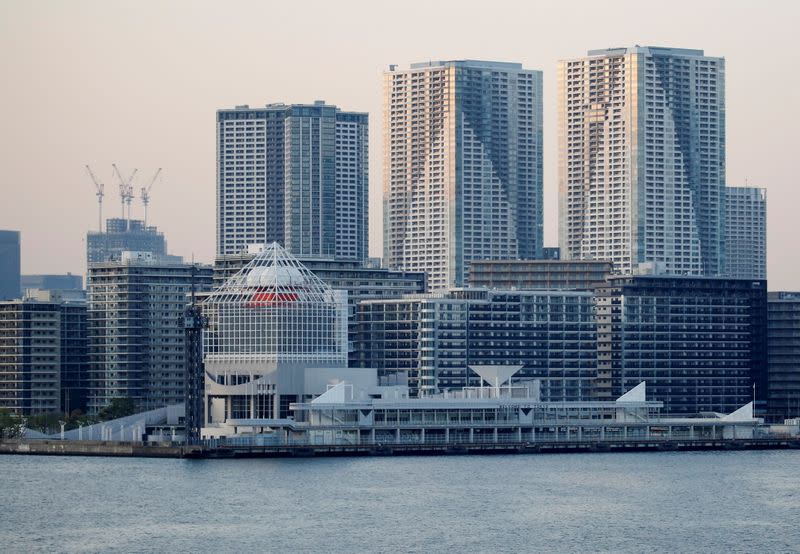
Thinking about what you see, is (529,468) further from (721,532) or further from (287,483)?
(721,532)

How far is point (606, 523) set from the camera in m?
152

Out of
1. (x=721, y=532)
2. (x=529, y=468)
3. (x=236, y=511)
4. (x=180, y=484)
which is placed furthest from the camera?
(x=529, y=468)

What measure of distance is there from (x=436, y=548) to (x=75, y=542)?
2377 cm

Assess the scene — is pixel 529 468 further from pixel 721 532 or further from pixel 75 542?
pixel 75 542

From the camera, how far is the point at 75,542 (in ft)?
462

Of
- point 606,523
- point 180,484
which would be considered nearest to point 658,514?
point 606,523

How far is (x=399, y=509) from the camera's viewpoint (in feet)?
522

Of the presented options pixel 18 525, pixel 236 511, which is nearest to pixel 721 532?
pixel 236 511

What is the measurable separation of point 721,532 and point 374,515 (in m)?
25.1

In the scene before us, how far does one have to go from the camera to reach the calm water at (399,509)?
142m

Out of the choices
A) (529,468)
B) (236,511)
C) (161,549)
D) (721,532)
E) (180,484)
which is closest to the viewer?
(161,549)

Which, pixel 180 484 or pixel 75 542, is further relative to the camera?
pixel 180 484

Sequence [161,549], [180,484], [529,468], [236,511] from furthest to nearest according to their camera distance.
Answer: [529,468] → [180,484] → [236,511] → [161,549]

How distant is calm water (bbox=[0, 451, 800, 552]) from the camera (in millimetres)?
141713
